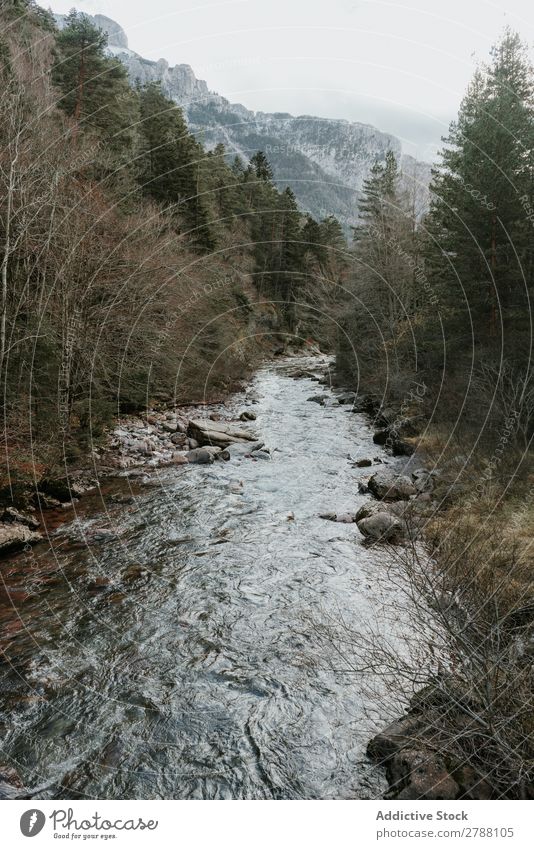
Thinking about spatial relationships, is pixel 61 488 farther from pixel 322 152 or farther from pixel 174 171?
pixel 174 171

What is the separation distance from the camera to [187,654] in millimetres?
6352

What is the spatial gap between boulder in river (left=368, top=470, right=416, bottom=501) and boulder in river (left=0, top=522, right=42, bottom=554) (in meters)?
8.06

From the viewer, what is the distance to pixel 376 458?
52.7ft

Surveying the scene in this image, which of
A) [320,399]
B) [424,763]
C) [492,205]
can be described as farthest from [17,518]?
[320,399]

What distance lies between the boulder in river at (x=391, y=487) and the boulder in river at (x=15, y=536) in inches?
317

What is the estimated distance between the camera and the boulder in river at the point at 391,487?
11.9 meters

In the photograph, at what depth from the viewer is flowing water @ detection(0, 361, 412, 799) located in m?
4.61

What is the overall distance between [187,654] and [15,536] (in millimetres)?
4556

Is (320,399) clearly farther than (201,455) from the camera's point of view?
Yes

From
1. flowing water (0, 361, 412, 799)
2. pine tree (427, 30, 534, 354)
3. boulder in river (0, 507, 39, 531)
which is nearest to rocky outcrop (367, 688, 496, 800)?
flowing water (0, 361, 412, 799)

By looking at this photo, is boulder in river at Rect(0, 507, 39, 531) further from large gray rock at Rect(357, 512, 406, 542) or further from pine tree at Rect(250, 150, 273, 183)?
pine tree at Rect(250, 150, 273, 183)

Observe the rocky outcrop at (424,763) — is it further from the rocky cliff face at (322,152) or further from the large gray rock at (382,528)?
the rocky cliff face at (322,152)

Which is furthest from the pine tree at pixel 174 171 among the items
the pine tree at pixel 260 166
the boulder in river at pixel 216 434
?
the pine tree at pixel 260 166

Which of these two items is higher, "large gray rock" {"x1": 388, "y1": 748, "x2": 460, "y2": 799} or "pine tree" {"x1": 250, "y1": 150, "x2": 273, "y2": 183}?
"pine tree" {"x1": 250, "y1": 150, "x2": 273, "y2": 183}
